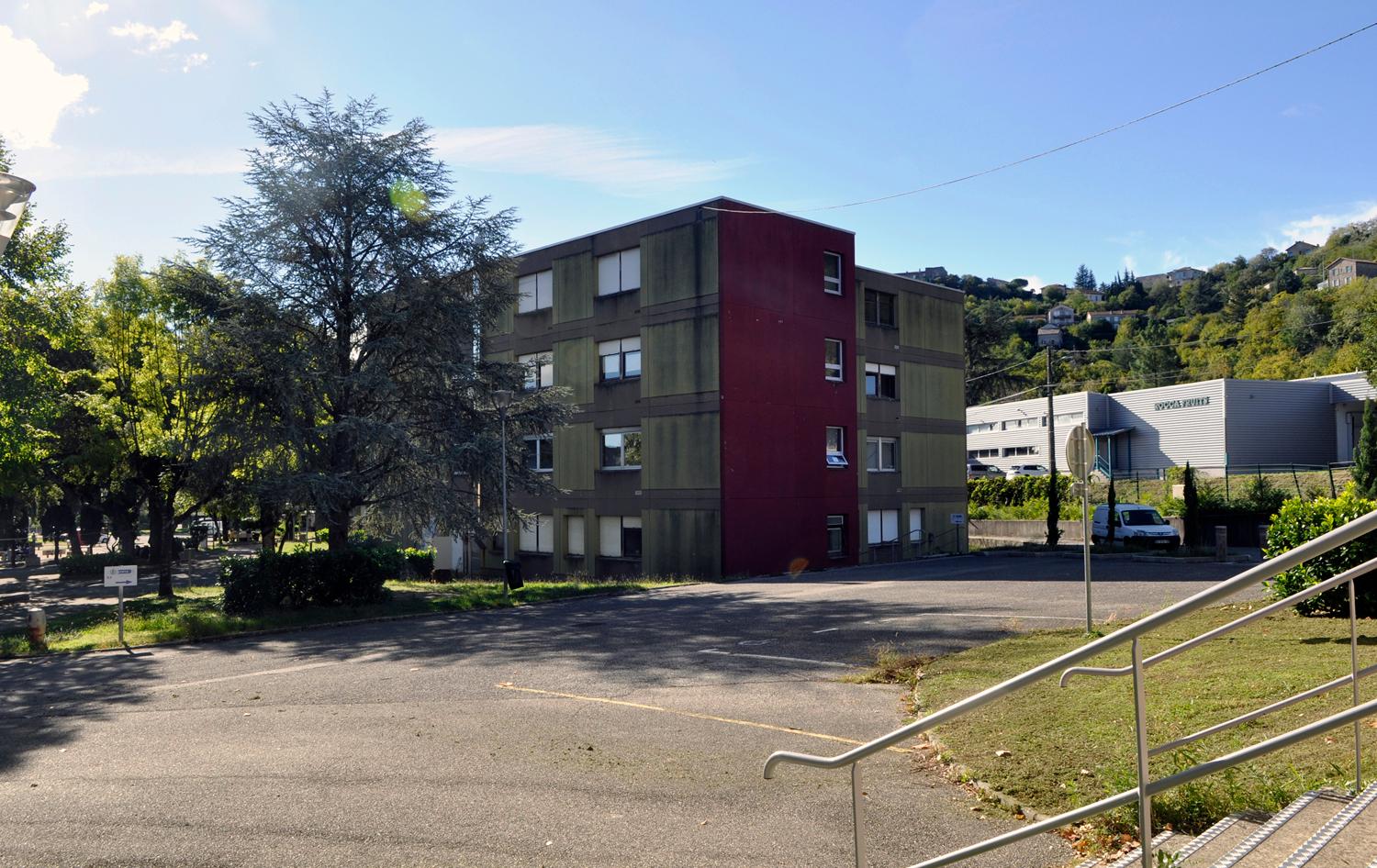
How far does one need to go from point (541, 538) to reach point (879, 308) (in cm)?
1620

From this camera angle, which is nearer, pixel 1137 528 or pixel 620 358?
pixel 620 358

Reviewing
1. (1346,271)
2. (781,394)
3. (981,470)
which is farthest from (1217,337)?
(781,394)

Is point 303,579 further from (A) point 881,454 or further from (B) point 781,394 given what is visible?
(A) point 881,454

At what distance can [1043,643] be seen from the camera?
13.7 meters

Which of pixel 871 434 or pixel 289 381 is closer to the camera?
pixel 289 381

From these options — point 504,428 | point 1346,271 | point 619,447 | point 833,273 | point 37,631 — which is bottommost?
point 37,631

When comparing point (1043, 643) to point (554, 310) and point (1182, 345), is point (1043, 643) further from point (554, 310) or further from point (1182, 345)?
point (1182, 345)

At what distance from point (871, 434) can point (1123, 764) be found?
3322 centimetres

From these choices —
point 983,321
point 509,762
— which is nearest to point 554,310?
point 509,762

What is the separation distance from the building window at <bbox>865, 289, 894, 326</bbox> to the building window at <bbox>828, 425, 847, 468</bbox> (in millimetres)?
5033

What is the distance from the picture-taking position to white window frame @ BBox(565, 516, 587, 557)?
3744 cm

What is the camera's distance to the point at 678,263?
112 ft

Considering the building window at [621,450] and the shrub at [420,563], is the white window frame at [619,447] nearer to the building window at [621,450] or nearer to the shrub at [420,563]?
the building window at [621,450]

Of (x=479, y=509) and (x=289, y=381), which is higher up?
(x=289, y=381)
